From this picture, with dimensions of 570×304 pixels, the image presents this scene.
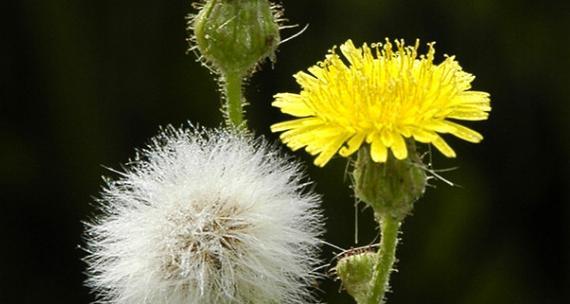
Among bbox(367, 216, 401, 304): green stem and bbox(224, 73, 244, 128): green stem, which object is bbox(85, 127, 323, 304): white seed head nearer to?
bbox(224, 73, 244, 128): green stem

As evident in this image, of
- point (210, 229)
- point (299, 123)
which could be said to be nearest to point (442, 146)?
point (299, 123)

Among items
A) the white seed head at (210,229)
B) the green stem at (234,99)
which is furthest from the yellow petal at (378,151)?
the green stem at (234,99)

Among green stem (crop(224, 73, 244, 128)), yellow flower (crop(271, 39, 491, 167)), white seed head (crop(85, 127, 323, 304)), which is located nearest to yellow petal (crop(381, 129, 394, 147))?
yellow flower (crop(271, 39, 491, 167))

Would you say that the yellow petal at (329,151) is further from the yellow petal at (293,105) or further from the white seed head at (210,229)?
the white seed head at (210,229)

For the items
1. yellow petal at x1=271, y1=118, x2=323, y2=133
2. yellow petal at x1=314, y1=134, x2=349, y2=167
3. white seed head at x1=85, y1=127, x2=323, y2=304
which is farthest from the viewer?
white seed head at x1=85, y1=127, x2=323, y2=304

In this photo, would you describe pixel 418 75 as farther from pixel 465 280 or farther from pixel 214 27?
pixel 465 280
